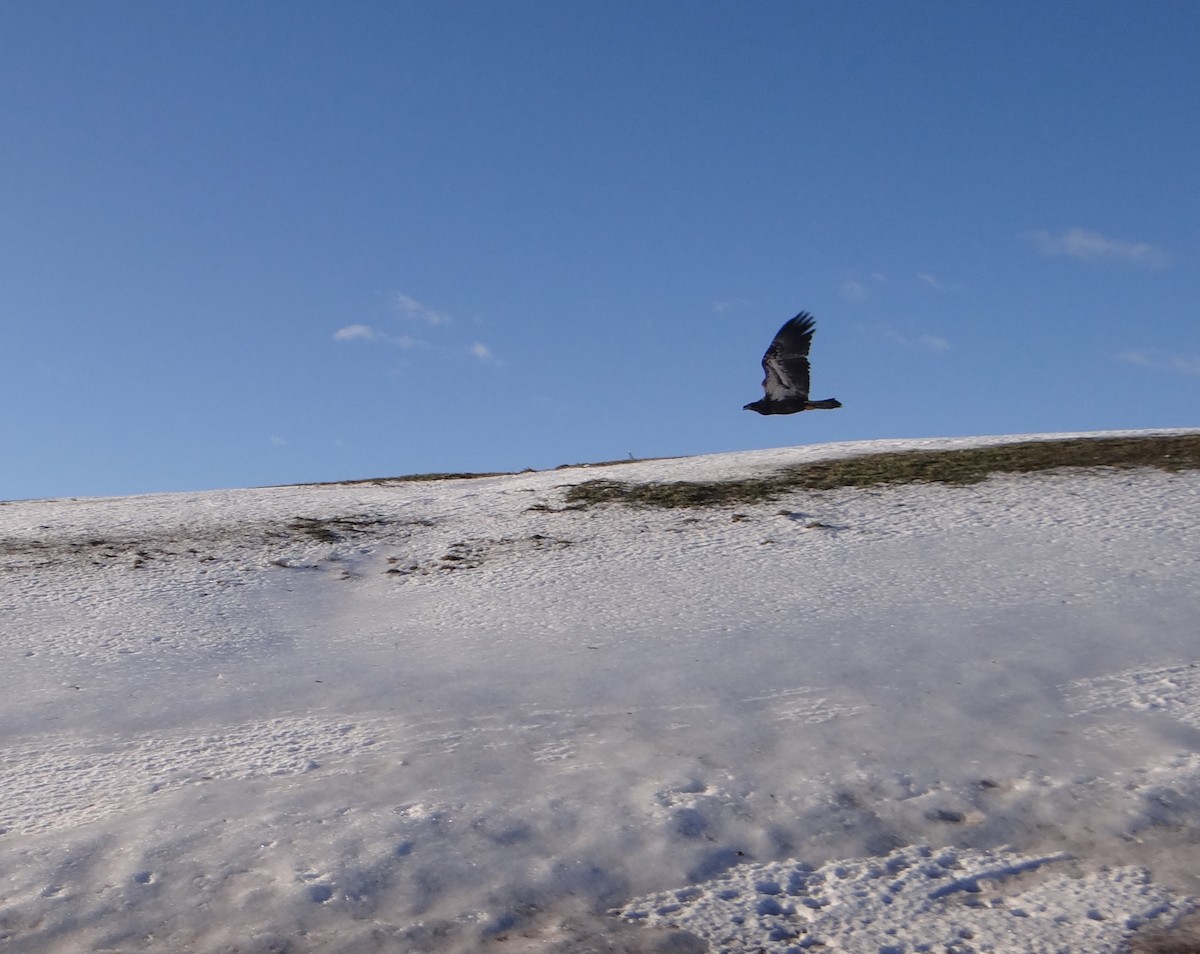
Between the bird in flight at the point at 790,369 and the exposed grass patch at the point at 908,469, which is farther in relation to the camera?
the bird in flight at the point at 790,369

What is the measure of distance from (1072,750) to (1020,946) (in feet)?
7.23

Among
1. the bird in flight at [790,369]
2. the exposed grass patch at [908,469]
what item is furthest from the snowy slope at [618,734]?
the bird in flight at [790,369]

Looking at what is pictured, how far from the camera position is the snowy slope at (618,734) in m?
4.74

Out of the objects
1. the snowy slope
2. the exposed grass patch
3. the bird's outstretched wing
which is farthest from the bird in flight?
the snowy slope

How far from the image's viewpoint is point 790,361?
15195 millimetres

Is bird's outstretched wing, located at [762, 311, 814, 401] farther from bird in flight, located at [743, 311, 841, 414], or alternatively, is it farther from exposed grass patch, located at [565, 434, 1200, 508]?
exposed grass patch, located at [565, 434, 1200, 508]

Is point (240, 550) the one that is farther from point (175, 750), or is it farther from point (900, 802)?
point (900, 802)

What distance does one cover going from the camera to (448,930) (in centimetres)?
454

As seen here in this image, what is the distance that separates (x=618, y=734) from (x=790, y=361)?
9.36 m

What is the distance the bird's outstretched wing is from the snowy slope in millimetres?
3174

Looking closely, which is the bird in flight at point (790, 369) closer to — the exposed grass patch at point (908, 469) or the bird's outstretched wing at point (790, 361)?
the bird's outstretched wing at point (790, 361)

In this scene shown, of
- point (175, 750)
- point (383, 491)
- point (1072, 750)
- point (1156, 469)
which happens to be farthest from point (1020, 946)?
point (383, 491)

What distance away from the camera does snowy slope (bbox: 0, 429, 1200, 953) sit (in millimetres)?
4742

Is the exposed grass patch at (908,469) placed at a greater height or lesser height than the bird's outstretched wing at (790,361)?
lesser
